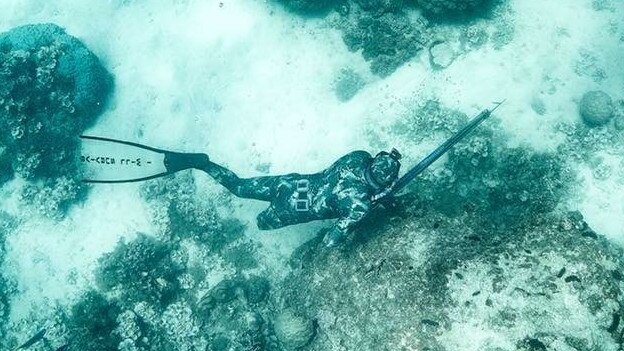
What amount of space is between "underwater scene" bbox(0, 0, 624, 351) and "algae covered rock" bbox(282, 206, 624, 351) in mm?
71

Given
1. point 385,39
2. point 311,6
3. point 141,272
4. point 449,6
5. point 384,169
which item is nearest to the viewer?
point 384,169

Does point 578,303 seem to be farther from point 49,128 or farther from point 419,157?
point 49,128

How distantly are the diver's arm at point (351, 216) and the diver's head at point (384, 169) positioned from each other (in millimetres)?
347

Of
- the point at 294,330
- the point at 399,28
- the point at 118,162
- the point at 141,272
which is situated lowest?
the point at 141,272

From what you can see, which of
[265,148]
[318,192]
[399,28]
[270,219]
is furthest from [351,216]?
[399,28]

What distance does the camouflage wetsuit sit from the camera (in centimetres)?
556

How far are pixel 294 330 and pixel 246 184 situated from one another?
106 inches

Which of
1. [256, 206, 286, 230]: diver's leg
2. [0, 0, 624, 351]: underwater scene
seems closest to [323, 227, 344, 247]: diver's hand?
[0, 0, 624, 351]: underwater scene

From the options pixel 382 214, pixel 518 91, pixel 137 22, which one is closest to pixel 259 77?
pixel 137 22

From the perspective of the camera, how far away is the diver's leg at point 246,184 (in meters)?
7.30

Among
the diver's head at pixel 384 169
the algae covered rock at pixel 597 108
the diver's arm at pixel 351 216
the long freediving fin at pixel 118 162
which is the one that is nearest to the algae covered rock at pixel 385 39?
the algae covered rock at pixel 597 108

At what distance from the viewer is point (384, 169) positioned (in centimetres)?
Answer: 529

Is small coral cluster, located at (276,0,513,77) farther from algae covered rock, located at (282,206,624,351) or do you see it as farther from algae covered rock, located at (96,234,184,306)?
algae covered rock, located at (96,234,184,306)

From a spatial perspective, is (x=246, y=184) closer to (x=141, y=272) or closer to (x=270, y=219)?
(x=270, y=219)
